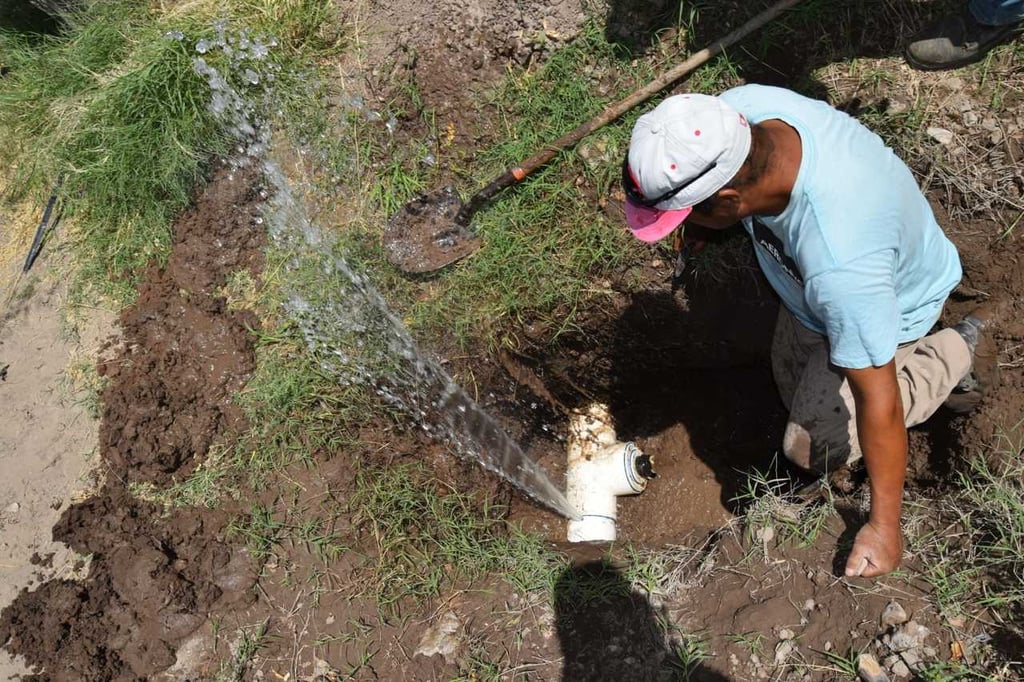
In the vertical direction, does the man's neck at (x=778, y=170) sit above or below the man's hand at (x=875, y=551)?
above

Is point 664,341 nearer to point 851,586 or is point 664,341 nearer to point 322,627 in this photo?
point 851,586

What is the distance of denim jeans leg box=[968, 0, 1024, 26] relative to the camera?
8.10ft

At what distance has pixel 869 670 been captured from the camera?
79.2 inches

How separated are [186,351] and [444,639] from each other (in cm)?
180

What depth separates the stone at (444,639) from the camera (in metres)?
2.59

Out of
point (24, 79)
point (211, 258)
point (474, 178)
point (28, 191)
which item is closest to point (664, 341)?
point (474, 178)

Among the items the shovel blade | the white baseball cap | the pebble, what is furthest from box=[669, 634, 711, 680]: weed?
the shovel blade

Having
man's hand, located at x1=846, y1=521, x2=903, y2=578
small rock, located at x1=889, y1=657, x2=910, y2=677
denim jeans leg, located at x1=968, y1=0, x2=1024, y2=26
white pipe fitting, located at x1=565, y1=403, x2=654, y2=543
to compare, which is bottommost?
white pipe fitting, located at x1=565, y1=403, x2=654, y2=543

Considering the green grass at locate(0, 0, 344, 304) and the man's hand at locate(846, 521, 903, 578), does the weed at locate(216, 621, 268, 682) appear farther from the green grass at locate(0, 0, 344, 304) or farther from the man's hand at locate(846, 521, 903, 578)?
the man's hand at locate(846, 521, 903, 578)

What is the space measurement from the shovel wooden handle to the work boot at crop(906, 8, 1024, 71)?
1.64 feet

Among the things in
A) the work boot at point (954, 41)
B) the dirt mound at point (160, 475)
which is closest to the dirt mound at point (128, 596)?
the dirt mound at point (160, 475)

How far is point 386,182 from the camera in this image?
346cm

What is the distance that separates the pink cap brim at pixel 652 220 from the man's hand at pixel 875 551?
3.16 ft

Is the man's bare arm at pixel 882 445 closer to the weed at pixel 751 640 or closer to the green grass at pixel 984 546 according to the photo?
the green grass at pixel 984 546
